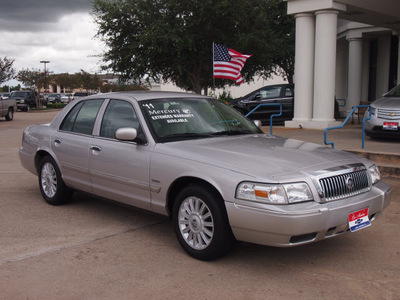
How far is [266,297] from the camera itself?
11.5 feet

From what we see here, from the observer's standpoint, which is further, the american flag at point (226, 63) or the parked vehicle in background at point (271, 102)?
the parked vehicle in background at point (271, 102)

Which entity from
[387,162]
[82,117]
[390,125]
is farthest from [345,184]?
[390,125]

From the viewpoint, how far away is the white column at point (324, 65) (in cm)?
1413

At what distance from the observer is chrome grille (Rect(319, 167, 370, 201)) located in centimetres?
394

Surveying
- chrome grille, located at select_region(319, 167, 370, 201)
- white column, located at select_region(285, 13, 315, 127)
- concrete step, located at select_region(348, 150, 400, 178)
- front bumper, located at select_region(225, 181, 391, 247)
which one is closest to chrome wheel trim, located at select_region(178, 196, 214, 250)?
front bumper, located at select_region(225, 181, 391, 247)

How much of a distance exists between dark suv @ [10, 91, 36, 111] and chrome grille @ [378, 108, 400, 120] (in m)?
34.7

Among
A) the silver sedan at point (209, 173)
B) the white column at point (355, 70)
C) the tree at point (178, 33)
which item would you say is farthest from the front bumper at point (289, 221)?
the white column at point (355, 70)

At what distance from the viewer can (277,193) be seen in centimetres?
378

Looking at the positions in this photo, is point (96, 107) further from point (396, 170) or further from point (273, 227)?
point (396, 170)

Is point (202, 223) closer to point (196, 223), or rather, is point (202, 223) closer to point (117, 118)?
point (196, 223)

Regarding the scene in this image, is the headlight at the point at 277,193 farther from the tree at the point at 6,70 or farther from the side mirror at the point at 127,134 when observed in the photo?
the tree at the point at 6,70

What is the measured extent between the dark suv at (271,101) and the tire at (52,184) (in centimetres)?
1150

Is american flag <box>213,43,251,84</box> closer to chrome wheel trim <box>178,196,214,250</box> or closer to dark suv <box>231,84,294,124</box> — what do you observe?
dark suv <box>231,84,294,124</box>

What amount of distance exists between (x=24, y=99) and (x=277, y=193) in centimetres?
4001
